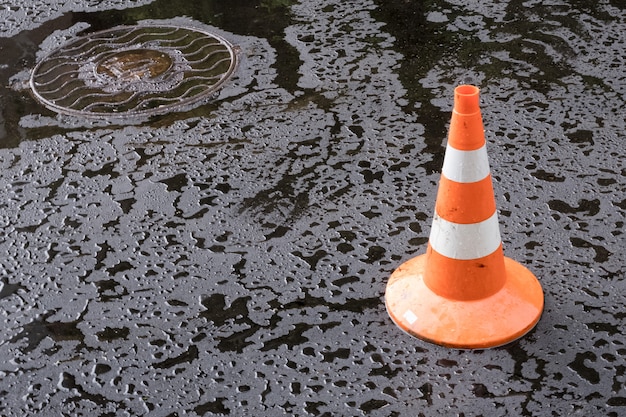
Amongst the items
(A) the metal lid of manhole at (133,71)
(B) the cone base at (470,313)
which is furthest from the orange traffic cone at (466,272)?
(A) the metal lid of manhole at (133,71)

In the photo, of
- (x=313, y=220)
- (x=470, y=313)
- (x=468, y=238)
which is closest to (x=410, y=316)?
(x=470, y=313)

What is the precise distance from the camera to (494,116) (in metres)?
4.13

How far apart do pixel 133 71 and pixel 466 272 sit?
2.83 meters

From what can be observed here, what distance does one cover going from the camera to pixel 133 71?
4.79m

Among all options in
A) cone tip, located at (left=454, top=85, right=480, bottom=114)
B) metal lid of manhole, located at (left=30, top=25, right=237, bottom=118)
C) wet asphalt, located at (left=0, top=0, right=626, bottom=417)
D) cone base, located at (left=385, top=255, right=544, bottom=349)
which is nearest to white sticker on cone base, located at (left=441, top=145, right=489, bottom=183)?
cone tip, located at (left=454, top=85, right=480, bottom=114)

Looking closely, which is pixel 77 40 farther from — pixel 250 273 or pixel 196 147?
pixel 250 273

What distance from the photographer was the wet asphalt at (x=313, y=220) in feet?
8.78

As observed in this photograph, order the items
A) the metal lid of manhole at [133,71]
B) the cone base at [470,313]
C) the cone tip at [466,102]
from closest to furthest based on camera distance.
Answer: the cone tip at [466,102] < the cone base at [470,313] < the metal lid of manhole at [133,71]

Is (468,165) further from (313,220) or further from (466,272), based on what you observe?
(313,220)

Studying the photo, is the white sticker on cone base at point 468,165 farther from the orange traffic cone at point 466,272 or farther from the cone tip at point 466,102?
the cone tip at point 466,102

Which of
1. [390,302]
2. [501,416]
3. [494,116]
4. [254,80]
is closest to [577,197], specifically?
[494,116]

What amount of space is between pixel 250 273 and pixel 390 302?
2.05ft

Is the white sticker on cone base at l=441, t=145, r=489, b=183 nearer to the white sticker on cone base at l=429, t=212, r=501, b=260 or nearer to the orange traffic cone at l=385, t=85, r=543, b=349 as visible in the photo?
the orange traffic cone at l=385, t=85, r=543, b=349

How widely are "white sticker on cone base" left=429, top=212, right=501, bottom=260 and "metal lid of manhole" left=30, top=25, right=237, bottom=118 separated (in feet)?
7.16
